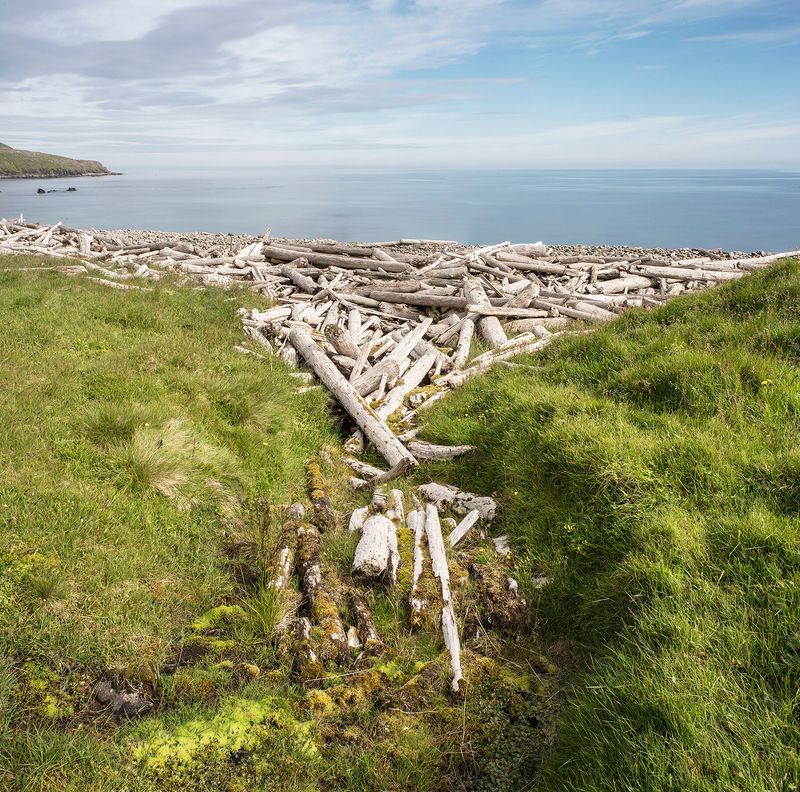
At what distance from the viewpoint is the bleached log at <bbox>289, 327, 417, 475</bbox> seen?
8992 mm

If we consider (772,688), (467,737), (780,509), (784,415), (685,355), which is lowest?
(467,737)

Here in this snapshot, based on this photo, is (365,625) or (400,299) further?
(400,299)

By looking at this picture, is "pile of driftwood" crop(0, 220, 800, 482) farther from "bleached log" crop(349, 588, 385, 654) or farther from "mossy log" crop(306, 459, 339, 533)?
"bleached log" crop(349, 588, 385, 654)

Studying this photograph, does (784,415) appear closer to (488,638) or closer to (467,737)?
(488,638)

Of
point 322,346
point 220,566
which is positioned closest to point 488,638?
point 220,566

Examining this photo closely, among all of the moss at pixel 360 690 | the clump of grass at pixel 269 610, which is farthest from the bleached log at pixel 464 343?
the moss at pixel 360 690

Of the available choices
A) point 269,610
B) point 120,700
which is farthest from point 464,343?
point 120,700

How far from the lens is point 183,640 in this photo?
17.1 ft

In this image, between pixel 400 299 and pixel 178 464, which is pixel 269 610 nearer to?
pixel 178 464

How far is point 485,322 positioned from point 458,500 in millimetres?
8089

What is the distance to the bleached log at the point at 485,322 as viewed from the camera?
46.0 ft

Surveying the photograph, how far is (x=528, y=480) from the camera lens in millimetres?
7090

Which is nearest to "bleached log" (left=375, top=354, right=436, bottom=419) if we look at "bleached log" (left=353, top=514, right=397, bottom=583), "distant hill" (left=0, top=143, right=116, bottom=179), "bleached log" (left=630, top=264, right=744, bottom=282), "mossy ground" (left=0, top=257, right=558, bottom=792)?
"mossy ground" (left=0, top=257, right=558, bottom=792)

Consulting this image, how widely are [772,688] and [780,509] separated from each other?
2.14m
